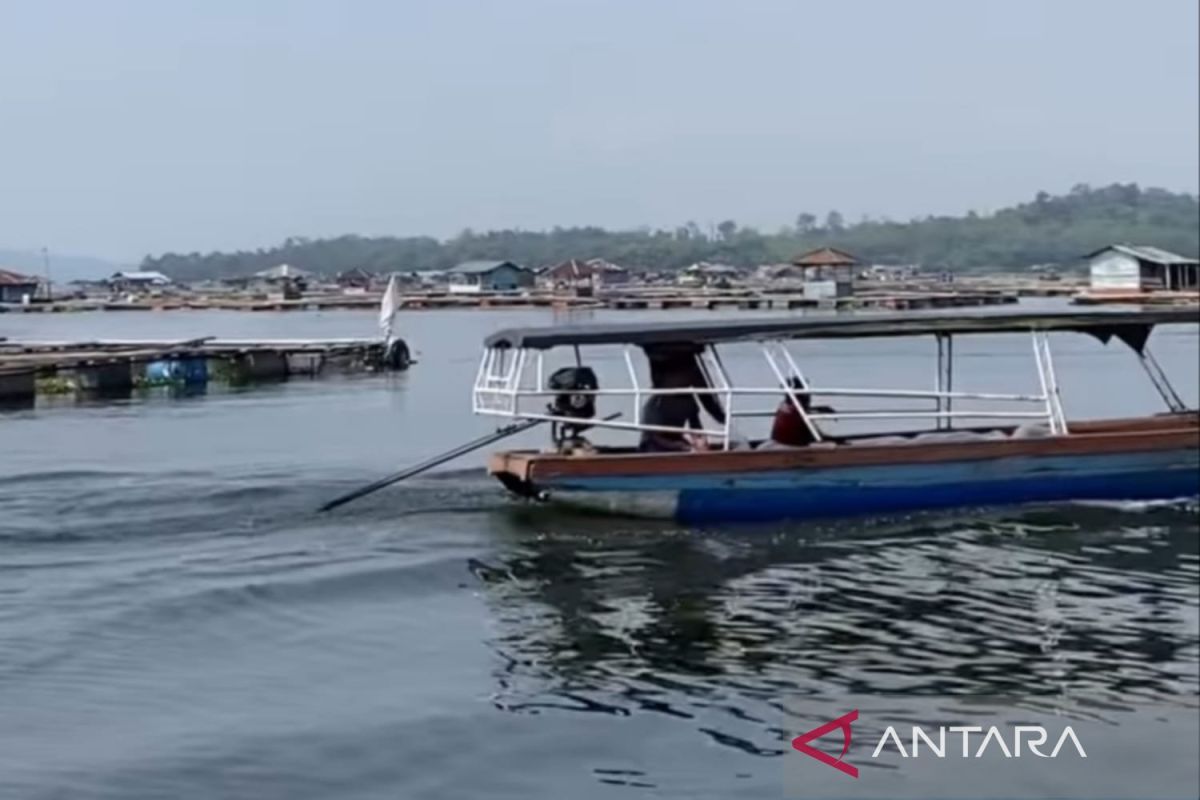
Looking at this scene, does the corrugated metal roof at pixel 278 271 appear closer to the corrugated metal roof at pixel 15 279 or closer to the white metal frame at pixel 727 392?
the white metal frame at pixel 727 392

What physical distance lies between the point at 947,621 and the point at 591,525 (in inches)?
174

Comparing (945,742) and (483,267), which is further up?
(483,267)

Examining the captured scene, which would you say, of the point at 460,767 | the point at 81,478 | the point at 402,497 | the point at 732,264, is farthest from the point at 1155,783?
the point at 732,264

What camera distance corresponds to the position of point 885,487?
52.1ft

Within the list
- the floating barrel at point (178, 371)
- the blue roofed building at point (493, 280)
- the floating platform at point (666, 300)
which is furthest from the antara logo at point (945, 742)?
the blue roofed building at point (493, 280)

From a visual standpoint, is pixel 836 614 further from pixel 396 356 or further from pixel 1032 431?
pixel 396 356

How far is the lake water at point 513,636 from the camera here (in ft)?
26.7

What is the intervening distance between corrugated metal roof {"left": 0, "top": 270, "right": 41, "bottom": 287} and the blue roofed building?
64.8 m

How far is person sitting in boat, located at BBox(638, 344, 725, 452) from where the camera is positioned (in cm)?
1634

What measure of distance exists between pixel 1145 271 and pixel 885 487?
48662 millimetres

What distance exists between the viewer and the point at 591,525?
15469 mm

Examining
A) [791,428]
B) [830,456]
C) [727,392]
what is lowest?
[830,456]

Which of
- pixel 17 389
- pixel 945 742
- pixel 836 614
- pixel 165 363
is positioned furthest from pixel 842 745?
pixel 165 363

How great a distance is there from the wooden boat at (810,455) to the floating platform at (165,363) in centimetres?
409
